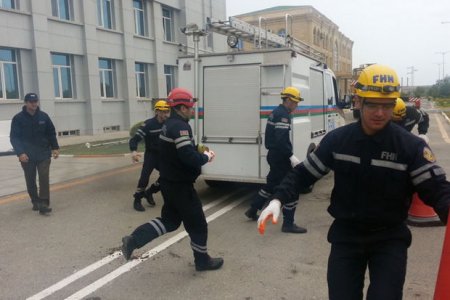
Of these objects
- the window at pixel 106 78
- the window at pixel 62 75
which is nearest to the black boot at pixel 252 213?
the window at pixel 62 75

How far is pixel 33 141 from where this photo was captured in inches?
280

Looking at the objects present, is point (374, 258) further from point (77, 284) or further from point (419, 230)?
point (419, 230)

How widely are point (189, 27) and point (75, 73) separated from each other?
15162 mm

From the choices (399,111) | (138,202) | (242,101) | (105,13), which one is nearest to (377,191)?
(399,111)

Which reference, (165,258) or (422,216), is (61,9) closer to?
(165,258)

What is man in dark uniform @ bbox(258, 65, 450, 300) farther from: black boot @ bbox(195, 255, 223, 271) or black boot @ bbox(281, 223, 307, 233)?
black boot @ bbox(281, 223, 307, 233)

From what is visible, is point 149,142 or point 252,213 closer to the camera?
point 252,213

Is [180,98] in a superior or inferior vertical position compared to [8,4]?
inferior

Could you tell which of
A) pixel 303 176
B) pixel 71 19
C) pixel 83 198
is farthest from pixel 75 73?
pixel 303 176

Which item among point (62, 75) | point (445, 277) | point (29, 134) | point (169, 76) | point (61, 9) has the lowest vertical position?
point (445, 277)

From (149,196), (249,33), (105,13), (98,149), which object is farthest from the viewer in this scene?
(105,13)

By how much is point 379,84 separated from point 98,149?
1497 cm

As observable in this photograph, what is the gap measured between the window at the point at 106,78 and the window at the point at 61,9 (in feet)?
9.58

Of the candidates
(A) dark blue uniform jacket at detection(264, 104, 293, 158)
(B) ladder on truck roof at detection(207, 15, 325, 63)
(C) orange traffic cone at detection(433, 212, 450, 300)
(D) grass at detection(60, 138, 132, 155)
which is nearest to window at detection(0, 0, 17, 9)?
(D) grass at detection(60, 138, 132, 155)
